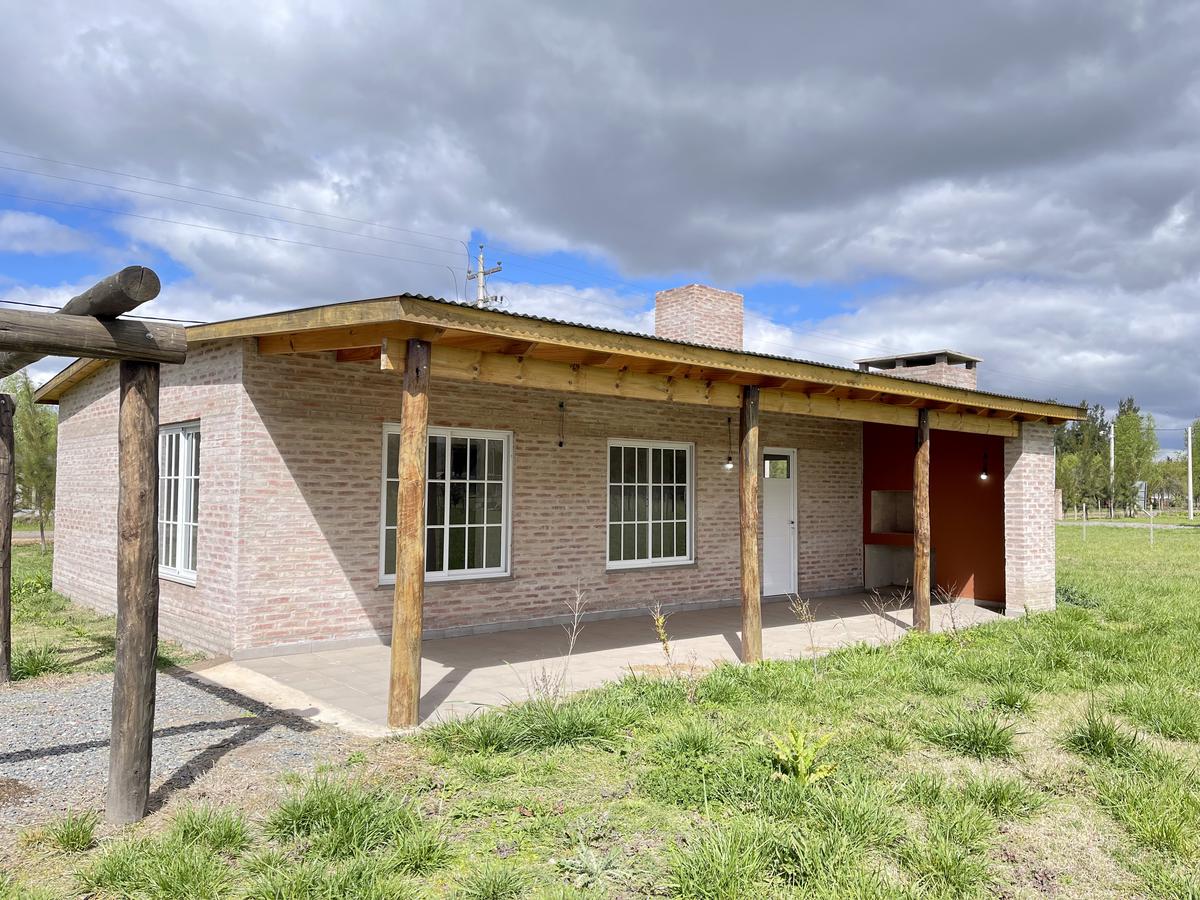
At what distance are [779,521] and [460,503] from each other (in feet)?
17.8

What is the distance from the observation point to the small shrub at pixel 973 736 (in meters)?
5.01

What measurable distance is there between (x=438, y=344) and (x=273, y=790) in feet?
9.90

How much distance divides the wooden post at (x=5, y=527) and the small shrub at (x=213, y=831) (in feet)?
13.5

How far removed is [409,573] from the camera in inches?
213

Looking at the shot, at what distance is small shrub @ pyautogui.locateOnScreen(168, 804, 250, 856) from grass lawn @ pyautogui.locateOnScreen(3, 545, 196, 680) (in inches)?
162

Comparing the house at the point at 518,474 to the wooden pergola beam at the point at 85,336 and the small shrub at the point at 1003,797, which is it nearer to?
the wooden pergola beam at the point at 85,336

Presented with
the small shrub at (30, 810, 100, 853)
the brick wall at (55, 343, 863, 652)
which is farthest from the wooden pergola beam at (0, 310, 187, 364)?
the brick wall at (55, 343, 863, 652)

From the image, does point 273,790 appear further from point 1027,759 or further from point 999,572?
point 999,572

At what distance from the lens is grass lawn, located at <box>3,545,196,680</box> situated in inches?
282

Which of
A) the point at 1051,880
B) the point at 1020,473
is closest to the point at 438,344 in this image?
the point at 1051,880

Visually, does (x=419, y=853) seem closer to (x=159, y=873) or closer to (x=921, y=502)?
(x=159, y=873)

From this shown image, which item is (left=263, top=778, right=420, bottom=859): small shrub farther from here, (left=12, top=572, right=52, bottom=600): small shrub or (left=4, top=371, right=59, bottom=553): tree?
(left=4, top=371, right=59, bottom=553): tree

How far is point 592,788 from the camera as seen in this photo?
4.39m

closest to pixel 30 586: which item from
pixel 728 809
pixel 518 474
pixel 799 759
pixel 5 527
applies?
pixel 5 527
